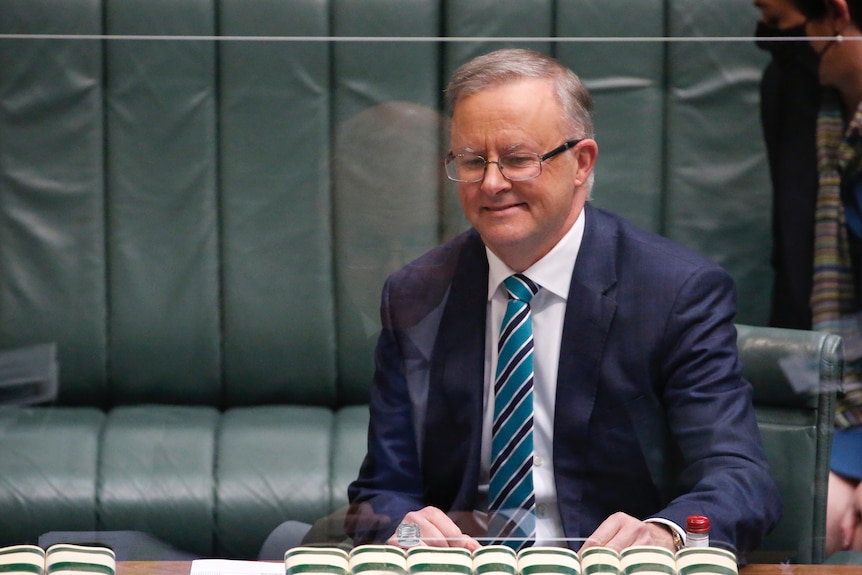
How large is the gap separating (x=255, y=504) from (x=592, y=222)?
1.67ft

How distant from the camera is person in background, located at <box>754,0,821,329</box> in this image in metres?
1.43

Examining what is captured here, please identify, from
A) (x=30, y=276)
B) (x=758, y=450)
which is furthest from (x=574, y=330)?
(x=30, y=276)

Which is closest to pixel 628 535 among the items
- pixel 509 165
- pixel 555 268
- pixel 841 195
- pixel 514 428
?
pixel 514 428

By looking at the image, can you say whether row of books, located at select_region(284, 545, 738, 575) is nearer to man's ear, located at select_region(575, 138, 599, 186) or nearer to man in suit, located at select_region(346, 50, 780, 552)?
man in suit, located at select_region(346, 50, 780, 552)

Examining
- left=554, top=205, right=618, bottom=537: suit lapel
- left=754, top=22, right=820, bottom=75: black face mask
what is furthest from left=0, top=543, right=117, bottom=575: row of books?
left=754, top=22, right=820, bottom=75: black face mask

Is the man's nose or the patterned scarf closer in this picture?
the man's nose

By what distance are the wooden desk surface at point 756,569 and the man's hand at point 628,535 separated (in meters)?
0.10

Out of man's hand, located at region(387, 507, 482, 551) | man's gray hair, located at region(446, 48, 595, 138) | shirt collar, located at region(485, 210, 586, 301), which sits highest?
man's gray hair, located at region(446, 48, 595, 138)

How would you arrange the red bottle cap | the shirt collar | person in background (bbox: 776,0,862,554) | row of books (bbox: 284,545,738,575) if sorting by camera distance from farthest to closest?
1. person in background (bbox: 776,0,862,554)
2. the shirt collar
3. the red bottle cap
4. row of books (bbox: 284,545,738,575)

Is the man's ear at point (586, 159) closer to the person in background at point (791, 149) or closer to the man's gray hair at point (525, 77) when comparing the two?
the man's gray hair at point (525, 77)

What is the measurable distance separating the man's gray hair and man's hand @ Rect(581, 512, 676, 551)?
1.37 feet

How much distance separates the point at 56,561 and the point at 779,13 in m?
1.03

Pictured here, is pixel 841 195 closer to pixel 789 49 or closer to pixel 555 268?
pixel 789 49

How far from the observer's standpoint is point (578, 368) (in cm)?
128
